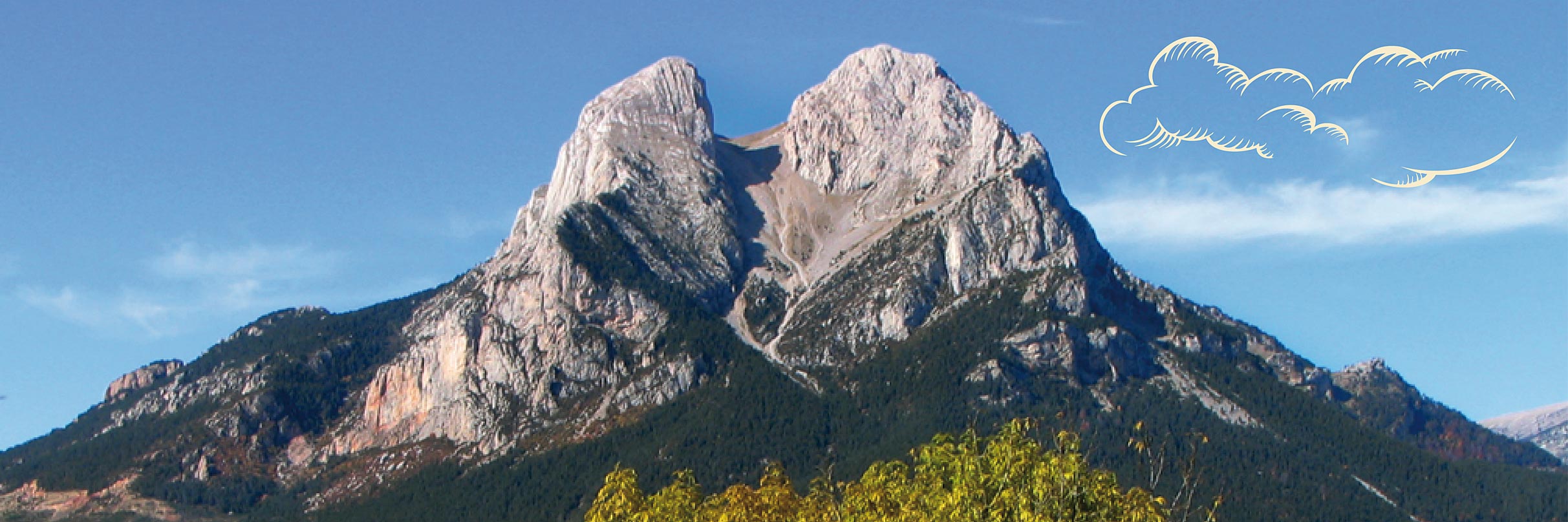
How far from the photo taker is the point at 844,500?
90.6 meters

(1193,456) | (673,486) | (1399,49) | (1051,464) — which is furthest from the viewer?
(1399,49)

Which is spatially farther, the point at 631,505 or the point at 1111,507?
the point at 631,505

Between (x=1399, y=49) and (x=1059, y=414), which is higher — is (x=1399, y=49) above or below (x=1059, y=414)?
above

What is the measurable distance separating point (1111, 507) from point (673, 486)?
25.2 m

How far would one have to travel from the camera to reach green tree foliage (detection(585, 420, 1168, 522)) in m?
79.8

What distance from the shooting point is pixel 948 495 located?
82562mm

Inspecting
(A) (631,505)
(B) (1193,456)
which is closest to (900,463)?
(A) (631,505)

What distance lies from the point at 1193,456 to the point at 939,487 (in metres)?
20.1

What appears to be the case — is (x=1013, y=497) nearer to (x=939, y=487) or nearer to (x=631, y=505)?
(x=939, y=487)

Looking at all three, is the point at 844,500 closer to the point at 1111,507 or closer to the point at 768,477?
the point at 768,477

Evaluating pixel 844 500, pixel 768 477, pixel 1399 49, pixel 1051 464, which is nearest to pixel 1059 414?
pixel 1051 464

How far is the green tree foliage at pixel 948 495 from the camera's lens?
79812 millimetres

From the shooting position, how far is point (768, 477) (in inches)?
3856

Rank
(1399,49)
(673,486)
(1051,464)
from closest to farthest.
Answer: (1051,464), (673,486), (1399,49)
